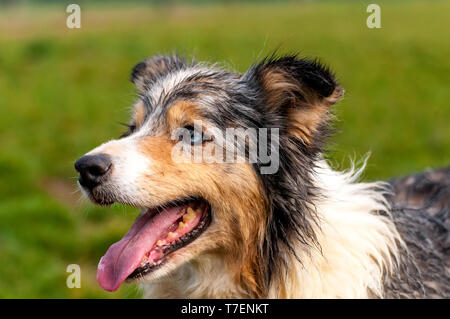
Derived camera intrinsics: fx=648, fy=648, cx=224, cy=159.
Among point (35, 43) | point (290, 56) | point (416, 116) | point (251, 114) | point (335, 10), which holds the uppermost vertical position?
point (335, 10)

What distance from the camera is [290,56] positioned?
3646 millimetres

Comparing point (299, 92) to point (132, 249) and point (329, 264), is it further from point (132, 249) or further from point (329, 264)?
point (132, 249)

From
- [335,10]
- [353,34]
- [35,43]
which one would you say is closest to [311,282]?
[35,43]

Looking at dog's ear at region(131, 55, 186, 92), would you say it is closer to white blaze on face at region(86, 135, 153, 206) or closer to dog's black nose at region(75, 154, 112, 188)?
white blaze on face at region(86, 135, 153, 206)

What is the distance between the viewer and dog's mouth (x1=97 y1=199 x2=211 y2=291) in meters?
3.49

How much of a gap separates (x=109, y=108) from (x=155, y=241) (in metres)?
7.42

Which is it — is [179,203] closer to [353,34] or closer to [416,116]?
[416,116]

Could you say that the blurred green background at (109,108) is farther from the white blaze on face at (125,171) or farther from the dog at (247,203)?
the white blaze on face at (125,171)

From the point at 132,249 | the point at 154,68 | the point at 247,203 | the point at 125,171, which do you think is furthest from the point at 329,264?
the point at 154,68

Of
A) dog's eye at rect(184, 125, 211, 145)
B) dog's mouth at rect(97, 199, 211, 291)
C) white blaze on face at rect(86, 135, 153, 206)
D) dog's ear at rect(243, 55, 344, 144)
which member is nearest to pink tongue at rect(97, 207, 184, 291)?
dog's mouth at rect(97, 199, 211, 291)

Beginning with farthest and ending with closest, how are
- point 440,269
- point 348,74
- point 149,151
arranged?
point 348,74 → point 440,269 → point 149,151

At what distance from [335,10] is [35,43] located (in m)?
14.5

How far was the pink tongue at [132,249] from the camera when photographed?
3.51m

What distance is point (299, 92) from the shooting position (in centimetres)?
359
